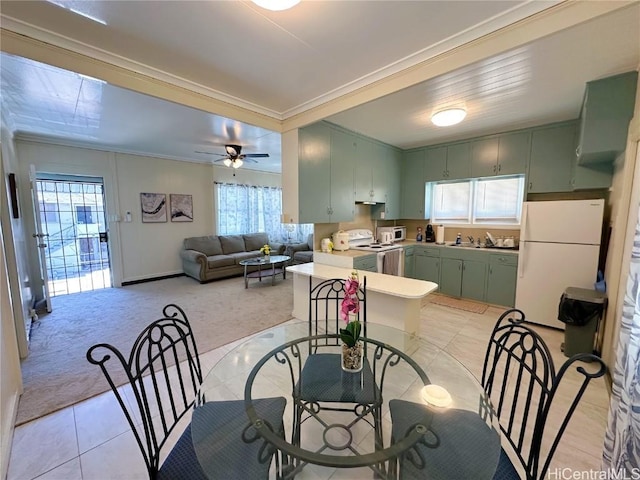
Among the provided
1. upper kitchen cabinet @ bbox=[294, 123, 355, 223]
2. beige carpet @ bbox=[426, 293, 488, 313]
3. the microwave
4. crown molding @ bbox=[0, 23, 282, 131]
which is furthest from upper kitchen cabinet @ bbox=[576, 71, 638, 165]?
crown molding @ bbox=[0, 23, 282, 131]

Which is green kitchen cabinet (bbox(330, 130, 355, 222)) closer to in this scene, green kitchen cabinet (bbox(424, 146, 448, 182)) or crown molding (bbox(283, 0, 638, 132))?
crown molding (bbox(283, 0, 638, 132))

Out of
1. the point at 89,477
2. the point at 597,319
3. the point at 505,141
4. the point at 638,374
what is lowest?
the point at 89,477

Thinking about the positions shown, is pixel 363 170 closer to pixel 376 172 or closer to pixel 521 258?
pixel 376 172

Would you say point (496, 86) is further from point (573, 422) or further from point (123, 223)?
point (123, 223)

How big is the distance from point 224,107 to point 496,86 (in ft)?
8.92

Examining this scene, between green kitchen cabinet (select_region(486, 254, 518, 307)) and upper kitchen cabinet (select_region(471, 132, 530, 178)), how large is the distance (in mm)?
1297

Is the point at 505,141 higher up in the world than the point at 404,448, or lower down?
higher up

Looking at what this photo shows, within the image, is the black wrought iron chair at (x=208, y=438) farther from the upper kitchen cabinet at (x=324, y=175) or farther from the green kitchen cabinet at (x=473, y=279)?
the green kitchen cabinet at (x=473, y=279)

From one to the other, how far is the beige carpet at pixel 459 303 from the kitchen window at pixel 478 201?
1377mm

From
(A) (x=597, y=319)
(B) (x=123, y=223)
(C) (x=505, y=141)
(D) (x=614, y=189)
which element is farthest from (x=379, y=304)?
(B) (x=123, y=223)

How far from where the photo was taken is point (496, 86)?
2.47 m

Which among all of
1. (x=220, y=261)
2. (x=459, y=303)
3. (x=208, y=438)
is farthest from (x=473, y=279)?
(x=220, y=261)

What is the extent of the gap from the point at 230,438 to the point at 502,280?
403 cm

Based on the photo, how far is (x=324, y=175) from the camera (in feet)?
11.7
